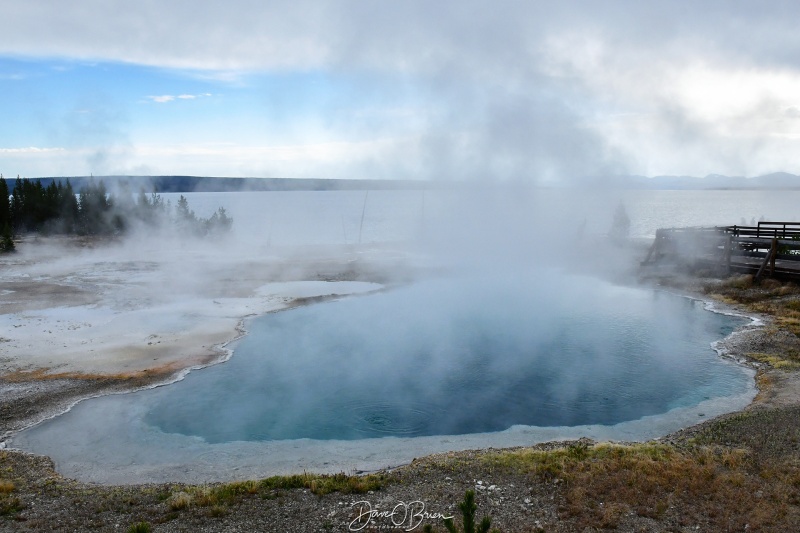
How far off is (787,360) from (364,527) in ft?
44.2

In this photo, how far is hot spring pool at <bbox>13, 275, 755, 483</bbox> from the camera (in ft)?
37.2

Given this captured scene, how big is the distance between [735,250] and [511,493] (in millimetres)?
24636

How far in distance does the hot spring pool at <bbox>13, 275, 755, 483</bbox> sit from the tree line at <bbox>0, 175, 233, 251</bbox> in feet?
130

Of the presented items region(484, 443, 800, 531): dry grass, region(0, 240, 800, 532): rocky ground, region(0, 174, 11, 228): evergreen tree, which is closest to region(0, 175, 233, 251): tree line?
region(0, 174, 11, 228): evergreen tree

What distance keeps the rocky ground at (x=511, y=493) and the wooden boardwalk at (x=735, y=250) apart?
1548cm

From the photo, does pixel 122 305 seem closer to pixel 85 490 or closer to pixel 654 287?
pixel 85 490

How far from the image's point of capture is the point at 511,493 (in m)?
8.48

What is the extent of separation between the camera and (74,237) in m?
51.6

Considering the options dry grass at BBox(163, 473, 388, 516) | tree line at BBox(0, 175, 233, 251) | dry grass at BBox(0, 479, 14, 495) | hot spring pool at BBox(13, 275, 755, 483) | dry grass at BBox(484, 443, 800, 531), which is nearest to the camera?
dry grass at BBox(484, 443, 800, 531)

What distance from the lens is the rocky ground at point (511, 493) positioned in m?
7.70

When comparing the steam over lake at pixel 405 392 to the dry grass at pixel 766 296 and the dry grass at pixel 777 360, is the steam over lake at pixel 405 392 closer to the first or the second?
the dry grass at pixel 777 360

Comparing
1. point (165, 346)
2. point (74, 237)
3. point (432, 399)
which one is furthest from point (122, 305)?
point (74, 237)
